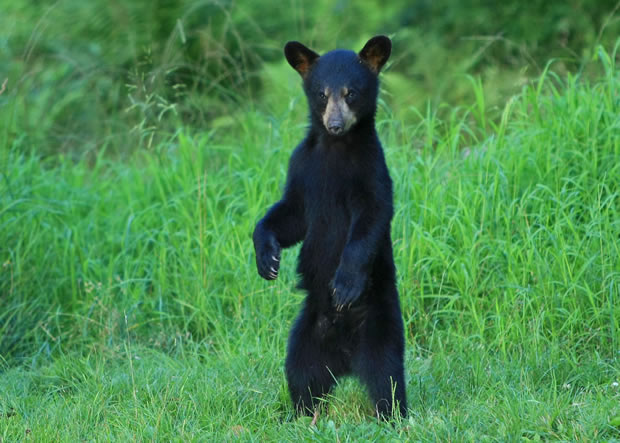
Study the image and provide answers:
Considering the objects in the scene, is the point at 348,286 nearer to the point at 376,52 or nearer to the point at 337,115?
the point at 337,115

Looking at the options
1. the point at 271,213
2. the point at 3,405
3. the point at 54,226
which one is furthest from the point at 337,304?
the point at 54,226

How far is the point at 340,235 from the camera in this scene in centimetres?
382

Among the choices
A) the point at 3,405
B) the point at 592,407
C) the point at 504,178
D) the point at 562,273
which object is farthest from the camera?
the point at 504,178

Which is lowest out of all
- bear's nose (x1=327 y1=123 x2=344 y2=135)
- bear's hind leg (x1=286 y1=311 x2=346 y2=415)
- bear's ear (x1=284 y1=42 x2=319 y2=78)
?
bear's hind leg (x1=286 y1=311 x2=346 y2=415)

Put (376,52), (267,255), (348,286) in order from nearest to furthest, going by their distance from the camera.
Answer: (348,286) < (267,255) < (376,52)

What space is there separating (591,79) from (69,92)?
18.1ft

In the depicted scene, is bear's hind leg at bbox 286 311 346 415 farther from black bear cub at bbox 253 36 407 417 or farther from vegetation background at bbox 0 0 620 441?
vegetation background at bbox 0 0 620 441

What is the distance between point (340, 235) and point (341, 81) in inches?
26.8

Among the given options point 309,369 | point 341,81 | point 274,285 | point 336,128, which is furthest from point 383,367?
point 274,285

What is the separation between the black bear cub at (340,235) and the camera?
367cm

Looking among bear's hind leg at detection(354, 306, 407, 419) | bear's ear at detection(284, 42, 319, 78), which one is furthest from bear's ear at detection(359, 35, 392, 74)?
bear's hind leg at detection(354, 306, 407, 419)

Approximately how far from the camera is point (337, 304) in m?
3.60

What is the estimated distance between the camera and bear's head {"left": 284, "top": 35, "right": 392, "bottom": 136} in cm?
371

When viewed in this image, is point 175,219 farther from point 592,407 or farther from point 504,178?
point 592,407
